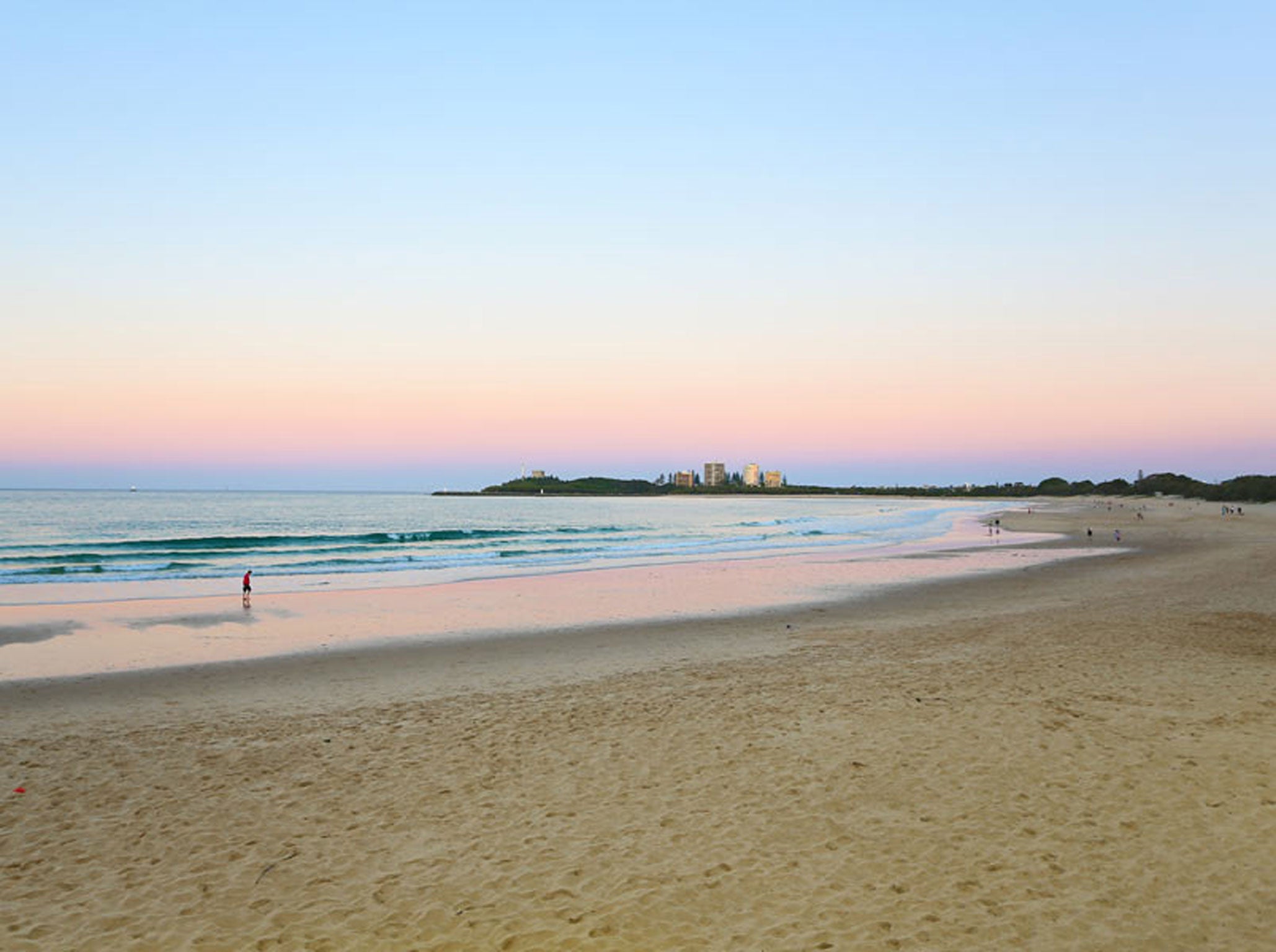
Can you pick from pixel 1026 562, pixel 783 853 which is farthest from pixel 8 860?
pixel 1026 562

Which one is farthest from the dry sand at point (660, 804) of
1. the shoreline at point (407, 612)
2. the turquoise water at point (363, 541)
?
the turquoise water at point (363, 541)

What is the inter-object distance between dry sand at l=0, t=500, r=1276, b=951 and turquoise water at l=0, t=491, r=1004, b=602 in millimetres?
20679

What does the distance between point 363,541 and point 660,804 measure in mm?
52495

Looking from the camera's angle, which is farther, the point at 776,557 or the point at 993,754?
the point at 776,557

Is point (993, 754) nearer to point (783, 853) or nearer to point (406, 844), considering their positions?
point (783, 853)

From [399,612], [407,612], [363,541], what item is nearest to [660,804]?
[407,612]

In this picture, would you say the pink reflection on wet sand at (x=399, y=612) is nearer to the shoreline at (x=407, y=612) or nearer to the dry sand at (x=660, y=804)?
the shoreline at (x=407, y=612)

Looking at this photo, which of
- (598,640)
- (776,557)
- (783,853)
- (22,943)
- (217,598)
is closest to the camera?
(22,943)

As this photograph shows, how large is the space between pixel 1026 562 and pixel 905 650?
24214 millimetres

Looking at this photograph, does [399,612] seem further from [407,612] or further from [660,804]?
[660,804]

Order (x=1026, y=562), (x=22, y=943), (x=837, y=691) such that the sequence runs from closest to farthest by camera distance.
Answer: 1. (x=22, y=943)
2. (x=837, y=691)
3. (x=1026, y=562)

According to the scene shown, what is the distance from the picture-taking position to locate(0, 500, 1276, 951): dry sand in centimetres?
575

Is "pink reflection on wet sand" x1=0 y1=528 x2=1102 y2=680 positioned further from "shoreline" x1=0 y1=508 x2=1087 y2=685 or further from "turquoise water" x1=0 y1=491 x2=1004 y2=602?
"turquoise water" x1=0 y1=491 x2=1004 y2=602

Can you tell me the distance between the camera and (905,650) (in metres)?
15.5
